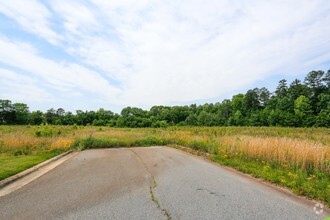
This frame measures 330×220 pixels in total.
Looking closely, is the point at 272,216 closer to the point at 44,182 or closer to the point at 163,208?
the point at 163,208

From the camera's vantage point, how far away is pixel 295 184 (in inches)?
193

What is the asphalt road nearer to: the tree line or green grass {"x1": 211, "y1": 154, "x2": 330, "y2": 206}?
green grass {"x1": 211, "y1": 154, "x2": 330, "y2": 206}

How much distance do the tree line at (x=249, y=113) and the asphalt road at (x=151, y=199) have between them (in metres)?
59.4

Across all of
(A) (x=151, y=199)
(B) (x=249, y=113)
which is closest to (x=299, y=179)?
(A) (x=151, y=199)

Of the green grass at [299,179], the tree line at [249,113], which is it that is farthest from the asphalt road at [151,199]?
the tree line at [249,113]

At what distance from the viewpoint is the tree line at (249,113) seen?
65.5 m

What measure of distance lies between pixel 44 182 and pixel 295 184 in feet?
21.5

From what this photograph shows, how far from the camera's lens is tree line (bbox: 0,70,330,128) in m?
65.5

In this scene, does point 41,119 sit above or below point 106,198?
above

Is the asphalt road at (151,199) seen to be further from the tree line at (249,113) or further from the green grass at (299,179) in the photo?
the tree line at (249,113)

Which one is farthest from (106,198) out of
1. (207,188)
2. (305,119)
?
(305,119)

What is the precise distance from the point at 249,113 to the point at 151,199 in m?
92.8

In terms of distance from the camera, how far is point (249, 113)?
89.1 meters

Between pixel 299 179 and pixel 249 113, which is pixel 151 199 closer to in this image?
pixel 299 179
